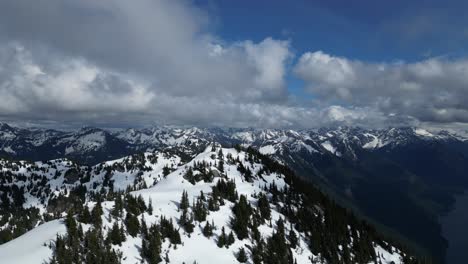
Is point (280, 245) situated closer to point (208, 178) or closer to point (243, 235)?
point (243, 235)

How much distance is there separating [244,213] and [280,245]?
17420 mm

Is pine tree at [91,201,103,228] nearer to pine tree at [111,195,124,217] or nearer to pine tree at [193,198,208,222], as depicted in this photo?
pine tree at [111,195,124,217]

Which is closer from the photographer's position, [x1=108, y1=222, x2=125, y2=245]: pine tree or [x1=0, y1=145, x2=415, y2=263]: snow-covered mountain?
[x1=0, y1=145, x2=415, y2=263]: snow-covered mountain

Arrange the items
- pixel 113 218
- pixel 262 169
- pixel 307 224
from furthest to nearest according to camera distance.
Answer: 1. pixel 262 169
2. pixel 307 224
3. pixel 113 218

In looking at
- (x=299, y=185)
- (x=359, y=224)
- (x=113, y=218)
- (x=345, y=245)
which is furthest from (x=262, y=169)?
(x=113, y=218)

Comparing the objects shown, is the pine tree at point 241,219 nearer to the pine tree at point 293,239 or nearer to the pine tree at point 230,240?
the pine tree at point 230,240

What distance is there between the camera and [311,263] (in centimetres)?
9200

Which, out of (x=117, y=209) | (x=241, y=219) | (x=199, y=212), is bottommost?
(x=241, y=219)

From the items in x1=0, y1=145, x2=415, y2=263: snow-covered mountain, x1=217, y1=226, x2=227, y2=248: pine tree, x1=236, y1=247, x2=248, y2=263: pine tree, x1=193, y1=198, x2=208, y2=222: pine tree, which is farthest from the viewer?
x1=193, y1=198, x2=208, y2=222: pine tree

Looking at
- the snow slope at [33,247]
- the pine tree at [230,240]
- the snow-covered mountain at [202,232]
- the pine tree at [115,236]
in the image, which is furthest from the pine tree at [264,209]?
the snow slope at [33,247]

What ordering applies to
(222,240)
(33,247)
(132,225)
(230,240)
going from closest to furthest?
(33,247), (132,225), (222,240), (230,240)

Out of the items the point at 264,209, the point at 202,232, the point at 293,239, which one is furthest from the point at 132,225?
the point at 264,209

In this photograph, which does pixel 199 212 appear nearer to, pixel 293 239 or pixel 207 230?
pixel 207 230

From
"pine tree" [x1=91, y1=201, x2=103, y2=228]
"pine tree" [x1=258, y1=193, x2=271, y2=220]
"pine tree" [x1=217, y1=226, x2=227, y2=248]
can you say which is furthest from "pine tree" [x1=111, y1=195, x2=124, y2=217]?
"pine tree" [x1=258, y1=193, x2=271, y2=220]
